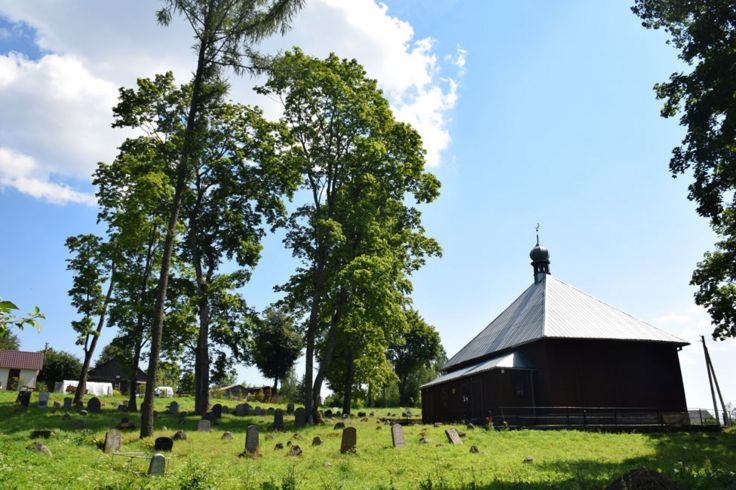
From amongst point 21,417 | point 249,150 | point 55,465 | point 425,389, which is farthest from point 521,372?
point 21,417

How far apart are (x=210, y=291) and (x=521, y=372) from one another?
16.5 metres

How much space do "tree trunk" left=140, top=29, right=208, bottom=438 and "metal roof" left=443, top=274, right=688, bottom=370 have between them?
58.5 feet

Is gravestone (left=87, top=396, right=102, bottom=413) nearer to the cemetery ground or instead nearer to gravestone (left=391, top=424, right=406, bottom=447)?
the cemetery ground

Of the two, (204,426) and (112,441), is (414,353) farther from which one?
(112,441)

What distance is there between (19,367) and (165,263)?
46.6 meters

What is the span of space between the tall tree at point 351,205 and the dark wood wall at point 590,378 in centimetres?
689

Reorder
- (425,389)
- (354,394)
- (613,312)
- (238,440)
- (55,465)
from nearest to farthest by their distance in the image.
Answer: (55,465), (238,440), (613,312), (425,389), (354,394)

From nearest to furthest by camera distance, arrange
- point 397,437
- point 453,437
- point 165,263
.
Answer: point 397,437 → point 453,437 → point 165,263

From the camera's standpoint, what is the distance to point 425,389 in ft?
122

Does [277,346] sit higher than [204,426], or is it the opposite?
[277,346]

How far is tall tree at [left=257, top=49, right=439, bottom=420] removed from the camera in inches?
1026

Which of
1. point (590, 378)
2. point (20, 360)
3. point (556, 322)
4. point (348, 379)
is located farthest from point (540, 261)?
point (20, 360)

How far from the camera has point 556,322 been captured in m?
28.1

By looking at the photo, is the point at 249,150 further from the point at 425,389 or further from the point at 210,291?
the point at 425,389
